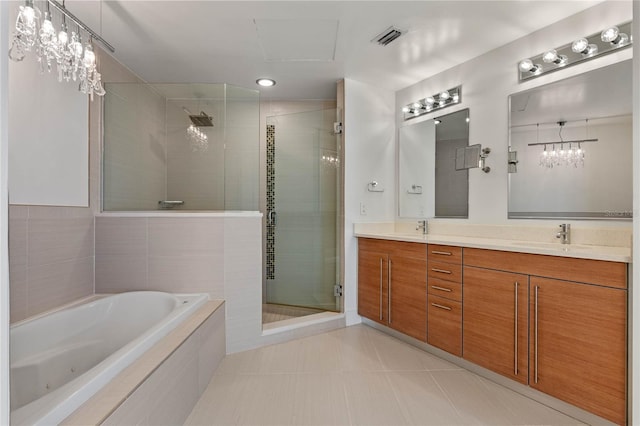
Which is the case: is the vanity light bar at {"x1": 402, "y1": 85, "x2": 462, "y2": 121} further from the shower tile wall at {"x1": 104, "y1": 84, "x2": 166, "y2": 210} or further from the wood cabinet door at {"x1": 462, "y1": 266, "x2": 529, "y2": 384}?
the shower tile wall at {"x1": 104, "y1": 84, "x2": 166, "y2": 210}

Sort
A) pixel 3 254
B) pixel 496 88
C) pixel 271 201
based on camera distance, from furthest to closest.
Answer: pixel 271 201, pixel 496 88, pixel 3 254

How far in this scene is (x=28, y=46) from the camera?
142 centimetres

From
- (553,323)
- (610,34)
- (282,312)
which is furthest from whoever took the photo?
(282,312)

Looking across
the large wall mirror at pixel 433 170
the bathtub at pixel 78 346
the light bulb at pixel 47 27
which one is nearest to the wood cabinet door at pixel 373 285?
the large wall mirror at pixel 433 170

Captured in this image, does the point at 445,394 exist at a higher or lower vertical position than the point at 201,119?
lower

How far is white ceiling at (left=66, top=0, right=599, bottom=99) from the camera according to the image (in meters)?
2.06

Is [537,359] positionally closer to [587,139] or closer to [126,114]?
[587,139]

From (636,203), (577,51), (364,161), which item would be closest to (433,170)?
(364,161)

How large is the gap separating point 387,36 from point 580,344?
2.19m

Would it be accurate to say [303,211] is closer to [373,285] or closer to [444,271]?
[373,285]

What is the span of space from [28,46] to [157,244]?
4.55 ft

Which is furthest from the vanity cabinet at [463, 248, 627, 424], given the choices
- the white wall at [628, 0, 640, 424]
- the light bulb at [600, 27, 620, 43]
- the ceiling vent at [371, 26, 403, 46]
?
the ceiling vent at [371, 26, 403, 46]

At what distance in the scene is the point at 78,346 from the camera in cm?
190

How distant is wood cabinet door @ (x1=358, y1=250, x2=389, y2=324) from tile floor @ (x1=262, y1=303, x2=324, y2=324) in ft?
1.55
